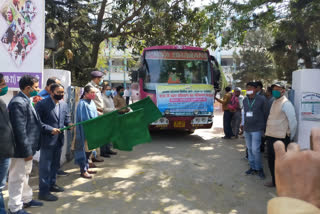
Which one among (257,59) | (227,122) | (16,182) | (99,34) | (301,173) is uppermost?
(257,59)

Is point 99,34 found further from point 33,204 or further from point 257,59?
point 257,59

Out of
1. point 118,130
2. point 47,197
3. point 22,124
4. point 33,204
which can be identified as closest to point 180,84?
point 118,130

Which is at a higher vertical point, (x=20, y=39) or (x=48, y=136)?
(x=20, y=39)

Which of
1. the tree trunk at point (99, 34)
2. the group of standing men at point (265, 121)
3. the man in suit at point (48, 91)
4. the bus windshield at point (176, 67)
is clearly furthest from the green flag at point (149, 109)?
the tree trunk at point (99, 34)

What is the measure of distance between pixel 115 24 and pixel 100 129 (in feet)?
28.0

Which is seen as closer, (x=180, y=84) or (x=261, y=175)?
(x=261, y=175)

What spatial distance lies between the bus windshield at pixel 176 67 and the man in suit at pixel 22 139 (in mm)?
5274

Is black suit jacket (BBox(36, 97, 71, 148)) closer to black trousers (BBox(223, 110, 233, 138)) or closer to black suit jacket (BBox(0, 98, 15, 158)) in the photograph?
black suit jacket (BBox(0, 98, 15, 158))

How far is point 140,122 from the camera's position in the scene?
488 cm

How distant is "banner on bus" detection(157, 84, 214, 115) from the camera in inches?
328

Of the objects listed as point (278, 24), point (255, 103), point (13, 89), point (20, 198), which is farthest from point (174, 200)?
point (278, 24)

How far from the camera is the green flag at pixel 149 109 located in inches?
203

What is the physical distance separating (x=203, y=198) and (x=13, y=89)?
11.6 feet

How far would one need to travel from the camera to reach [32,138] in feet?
11.8
